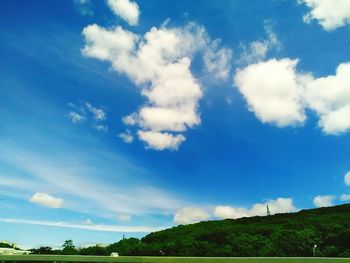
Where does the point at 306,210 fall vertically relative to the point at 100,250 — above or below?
above

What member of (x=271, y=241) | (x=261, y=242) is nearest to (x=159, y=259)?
(x=271, y=241)

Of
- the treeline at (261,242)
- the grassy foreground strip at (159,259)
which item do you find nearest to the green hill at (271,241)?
the treeline at (261,242)

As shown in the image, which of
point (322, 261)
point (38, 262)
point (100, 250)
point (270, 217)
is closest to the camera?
point (322, 261)

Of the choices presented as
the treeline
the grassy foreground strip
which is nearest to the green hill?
the treeline

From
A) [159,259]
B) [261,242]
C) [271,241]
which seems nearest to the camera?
[159,259]

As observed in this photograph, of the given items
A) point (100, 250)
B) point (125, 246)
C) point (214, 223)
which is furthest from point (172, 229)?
point (100, 250)

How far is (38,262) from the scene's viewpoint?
4.37 m

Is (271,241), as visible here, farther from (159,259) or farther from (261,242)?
(159,259)

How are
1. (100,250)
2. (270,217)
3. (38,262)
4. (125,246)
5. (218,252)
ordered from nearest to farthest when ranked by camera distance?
(38,262) → (100,250) → (218,252) → (125,246) → (270,217)

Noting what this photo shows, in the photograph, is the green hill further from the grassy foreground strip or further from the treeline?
the grassy foreground strip

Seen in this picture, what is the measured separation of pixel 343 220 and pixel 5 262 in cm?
4297

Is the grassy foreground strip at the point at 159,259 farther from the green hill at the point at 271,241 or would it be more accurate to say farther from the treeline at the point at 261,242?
the green hill at the point at 271,241

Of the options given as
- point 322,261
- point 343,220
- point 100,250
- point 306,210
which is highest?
point 306,210

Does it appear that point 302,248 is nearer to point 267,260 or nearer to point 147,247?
point 147,247
